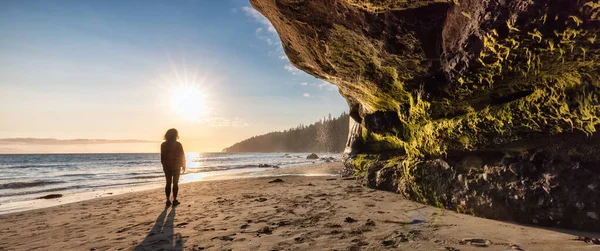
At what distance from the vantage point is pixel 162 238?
15.6ft

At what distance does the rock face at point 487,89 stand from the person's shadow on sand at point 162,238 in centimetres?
527

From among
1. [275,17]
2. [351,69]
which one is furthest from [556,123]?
[275,17]

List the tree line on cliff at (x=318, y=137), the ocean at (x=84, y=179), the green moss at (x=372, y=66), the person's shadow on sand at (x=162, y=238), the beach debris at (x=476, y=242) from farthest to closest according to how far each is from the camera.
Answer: the tree line on cliff at (x=318, y=137) < the ocean at (x=84, y=179) < the green moss at (x=372, y=66) < the person's shadow on sand at (x=162, y=238) < the beach debris at (x=476, y=242)

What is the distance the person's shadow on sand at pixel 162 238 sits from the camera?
14.1ft

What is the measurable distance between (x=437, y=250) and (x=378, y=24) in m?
4.68

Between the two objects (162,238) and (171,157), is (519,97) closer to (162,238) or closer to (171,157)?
(162,238)

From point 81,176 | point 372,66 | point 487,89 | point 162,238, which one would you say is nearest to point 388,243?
point 487,89

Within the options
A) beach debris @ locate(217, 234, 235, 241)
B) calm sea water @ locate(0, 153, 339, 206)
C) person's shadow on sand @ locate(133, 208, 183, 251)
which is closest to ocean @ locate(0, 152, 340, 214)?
calm sea water @ locate(0, 153, 339, 206)

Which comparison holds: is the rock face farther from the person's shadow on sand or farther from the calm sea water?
the calm sea water

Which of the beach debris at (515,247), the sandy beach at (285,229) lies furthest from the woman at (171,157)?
the beach debris at (515,247)

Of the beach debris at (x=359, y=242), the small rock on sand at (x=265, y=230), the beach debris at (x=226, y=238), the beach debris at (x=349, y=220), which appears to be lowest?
the beach debris at (x=226, y=238)

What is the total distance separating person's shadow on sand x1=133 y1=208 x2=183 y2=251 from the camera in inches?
169

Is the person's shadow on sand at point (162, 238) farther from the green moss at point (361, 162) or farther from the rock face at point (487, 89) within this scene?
the green moss at point (361, 162)

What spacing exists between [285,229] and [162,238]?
2.12 metres
